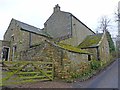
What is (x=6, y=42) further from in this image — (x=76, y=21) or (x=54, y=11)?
(x=76, y=21)

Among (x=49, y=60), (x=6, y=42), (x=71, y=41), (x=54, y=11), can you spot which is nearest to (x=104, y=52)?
(x=71, y=41)

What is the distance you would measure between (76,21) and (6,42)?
37.1 feet

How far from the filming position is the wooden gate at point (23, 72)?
9.50 metres

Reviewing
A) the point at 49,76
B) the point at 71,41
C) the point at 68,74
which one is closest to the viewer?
the point at 49,76

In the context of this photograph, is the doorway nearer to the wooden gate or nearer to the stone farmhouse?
the stone farmhouse

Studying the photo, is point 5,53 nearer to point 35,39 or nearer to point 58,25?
point 35,39

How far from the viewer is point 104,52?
23.9 metres

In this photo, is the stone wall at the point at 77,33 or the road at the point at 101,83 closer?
the road at the point at 101,83

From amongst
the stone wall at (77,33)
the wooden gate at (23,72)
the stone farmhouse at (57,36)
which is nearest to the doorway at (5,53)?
the stone farmhouse at (57,36)

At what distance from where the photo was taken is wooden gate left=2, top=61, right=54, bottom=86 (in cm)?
950

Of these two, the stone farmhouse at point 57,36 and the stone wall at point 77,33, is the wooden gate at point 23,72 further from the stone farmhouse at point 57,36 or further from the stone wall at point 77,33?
the stone wall at point 77,33

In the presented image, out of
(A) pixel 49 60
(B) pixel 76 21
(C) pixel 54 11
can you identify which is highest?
(C) pixel 54 11

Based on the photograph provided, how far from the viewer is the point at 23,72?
34.3ft

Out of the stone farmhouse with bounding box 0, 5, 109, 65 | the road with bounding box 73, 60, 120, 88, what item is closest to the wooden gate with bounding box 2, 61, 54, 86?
the road with bounding box 73, 60, 120, 88
